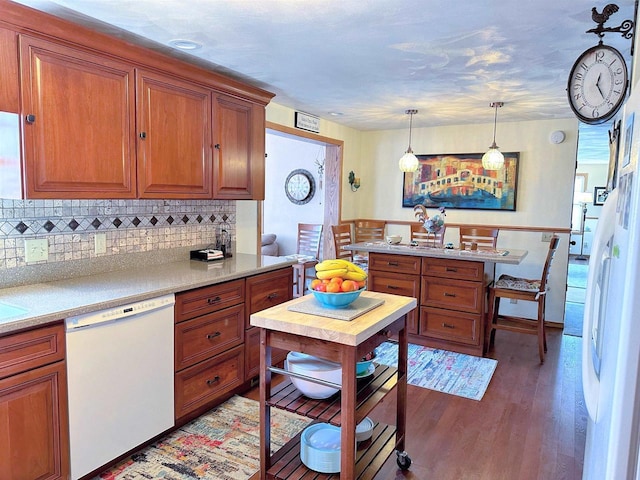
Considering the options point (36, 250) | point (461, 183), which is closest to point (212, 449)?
point (36, 250)

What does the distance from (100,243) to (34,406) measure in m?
1.11

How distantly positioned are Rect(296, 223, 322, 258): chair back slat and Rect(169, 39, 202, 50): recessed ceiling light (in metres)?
3.73

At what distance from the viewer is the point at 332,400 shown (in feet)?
6.33

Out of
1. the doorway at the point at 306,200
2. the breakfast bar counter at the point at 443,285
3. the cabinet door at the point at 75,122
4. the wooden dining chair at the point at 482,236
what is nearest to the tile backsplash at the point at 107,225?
the cabinet door at the point at 75,122

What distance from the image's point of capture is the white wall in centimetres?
637

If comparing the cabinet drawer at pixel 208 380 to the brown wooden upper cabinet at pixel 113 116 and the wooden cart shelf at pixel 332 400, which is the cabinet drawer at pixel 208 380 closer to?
the wooden cart shelf at pixel 332 400

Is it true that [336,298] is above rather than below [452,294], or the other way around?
above

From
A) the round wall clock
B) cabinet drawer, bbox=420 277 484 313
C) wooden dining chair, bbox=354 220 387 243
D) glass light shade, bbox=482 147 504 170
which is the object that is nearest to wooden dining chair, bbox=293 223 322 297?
the round wall clock

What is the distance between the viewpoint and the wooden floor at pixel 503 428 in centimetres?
228

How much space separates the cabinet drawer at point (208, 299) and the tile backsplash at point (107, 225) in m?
0.66

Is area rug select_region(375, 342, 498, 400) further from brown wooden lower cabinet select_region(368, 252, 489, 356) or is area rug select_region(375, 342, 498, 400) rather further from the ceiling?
the ceiling

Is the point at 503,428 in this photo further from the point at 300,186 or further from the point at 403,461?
the point at 300,186

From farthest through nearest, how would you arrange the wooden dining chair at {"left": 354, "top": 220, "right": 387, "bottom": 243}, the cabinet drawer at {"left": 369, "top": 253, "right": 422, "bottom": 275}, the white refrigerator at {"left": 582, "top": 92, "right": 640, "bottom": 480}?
→ the wooden dining chair at {"left": 354, "top": 220, "right": 387, "bottom": 243} → the cabinet drawer at {"left": 369, "top": 253, "right": 422, "bottom": 275} → the white refrigerator at {"left": 582, "top": 92, "right": 640, "bottom": 480}

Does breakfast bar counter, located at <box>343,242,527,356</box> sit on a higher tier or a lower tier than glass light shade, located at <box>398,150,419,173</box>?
lower
